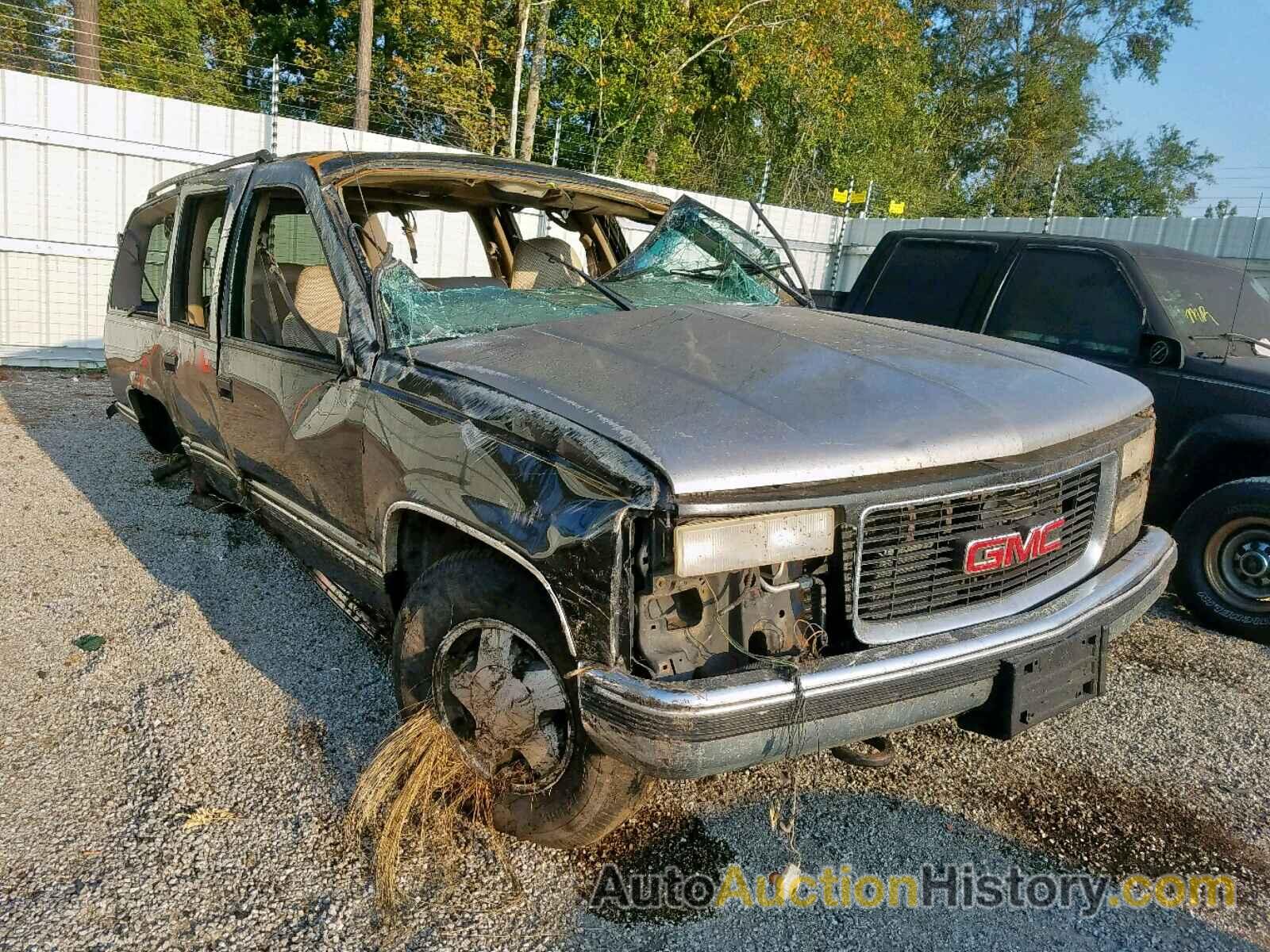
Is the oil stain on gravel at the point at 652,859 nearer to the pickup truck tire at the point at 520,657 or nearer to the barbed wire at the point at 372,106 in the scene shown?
the pickup truck tire at the point at 520,657

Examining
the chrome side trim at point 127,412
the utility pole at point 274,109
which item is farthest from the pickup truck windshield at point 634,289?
the utility pole at point 274,109

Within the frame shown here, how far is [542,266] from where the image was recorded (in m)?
3.86

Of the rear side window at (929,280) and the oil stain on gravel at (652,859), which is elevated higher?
the rear side window at (929,280)

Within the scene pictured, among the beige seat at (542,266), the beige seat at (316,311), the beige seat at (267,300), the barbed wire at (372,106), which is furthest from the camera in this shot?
the barbed wire at (372,106)

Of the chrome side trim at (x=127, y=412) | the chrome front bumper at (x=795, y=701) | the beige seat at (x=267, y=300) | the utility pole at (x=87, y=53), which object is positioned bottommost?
the chrome side trim at (x=127, y=412)

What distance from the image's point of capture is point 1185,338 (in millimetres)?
4633

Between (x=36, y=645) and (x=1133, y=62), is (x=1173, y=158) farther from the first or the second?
(x=36, y=645)

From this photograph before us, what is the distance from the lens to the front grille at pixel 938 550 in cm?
211

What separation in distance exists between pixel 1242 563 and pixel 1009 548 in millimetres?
2761

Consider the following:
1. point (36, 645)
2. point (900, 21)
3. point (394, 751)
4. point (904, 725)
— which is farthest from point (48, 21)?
point (900, 21)

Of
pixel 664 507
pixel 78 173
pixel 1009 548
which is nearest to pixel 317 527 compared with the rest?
pixel 664 507

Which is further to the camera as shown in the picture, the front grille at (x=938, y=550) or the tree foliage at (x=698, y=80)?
the tree foliage at (x=698, y=80)

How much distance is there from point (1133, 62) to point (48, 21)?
38989 mm

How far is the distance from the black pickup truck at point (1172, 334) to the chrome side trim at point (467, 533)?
367 centimetres
